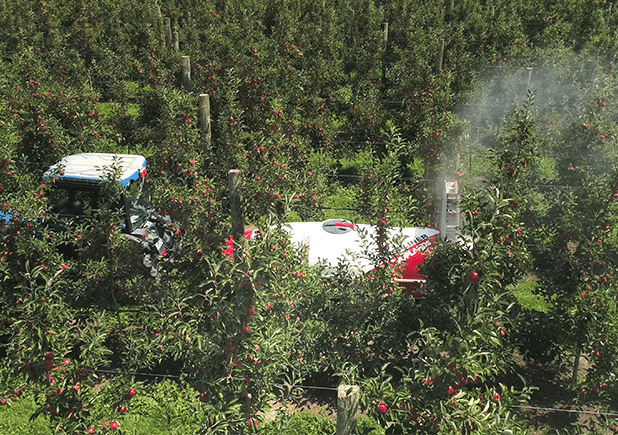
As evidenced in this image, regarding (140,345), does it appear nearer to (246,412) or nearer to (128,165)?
(246,412)

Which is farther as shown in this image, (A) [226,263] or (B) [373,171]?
(B) [373,171]

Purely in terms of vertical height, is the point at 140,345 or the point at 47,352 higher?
the point at 47,352

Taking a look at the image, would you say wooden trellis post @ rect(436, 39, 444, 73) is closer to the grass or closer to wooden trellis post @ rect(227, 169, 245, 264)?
wooden trellis post @ rect(227, 169, 245, 264)

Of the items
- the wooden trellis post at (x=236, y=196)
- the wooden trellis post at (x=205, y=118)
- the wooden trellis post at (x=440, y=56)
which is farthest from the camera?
the wooden trellis post at (x=440, y=56)

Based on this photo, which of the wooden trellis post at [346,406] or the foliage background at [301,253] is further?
the foliage background at [301,253]

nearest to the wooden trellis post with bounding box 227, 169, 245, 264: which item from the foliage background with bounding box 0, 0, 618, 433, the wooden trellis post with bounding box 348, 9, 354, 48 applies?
the foliage background with bounding box 0, 0, 618, 433

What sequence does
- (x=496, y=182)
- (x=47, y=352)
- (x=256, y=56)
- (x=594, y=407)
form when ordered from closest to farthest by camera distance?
(x=47, y=352) < (x=496, y=182) < (x=594, y=407) < (x=256, y=56)

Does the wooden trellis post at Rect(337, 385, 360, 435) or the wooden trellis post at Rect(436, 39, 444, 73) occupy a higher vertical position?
the wooden trellis post at Rect(436, 39, 444, 73)

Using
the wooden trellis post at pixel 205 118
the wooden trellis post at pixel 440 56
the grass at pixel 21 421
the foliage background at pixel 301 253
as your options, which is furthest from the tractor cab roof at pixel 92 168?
the wooden trellis post at pixel 440 56

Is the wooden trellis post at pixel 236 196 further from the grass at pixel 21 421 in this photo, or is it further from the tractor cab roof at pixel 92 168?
the tractor cab roof at pixel 92 168

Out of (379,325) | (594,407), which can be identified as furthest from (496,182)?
(594,407)

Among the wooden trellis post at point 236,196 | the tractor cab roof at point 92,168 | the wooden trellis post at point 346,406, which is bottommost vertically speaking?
the tractor cab roof at point 92,168

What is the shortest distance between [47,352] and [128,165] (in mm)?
5816

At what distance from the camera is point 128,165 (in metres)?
10.4
